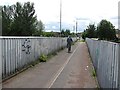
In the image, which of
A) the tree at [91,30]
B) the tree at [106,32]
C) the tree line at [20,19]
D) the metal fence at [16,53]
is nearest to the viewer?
the metal fence at [16,53]

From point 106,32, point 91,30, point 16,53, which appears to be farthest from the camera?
point 91,30

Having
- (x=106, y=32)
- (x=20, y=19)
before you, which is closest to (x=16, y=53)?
(x=106, y=32)

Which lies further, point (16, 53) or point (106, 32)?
point (106, 32)

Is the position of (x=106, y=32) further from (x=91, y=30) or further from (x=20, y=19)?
(x=91, y=30)

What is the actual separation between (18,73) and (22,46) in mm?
2144

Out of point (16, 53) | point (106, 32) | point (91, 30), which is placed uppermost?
point (91, 30)

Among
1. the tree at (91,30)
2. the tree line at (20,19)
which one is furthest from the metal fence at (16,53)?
the tree at (91,30)

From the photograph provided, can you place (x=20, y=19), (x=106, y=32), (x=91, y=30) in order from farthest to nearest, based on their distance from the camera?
(x=91, y=30)
(x=20, y=19)
(x=106, y=32)

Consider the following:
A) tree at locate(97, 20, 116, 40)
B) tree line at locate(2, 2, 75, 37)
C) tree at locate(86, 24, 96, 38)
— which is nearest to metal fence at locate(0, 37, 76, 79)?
tree at locate(97, 20, 116, 40)

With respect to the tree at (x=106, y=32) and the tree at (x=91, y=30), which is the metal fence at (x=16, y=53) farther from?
the tree at (x=91, y=30)

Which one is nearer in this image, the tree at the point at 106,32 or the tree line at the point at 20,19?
the tree at the point at 106,32

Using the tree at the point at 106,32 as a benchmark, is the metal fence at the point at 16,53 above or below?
below

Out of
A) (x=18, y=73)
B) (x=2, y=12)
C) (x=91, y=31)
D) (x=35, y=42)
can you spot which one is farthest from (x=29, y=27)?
(x=18, y=73)

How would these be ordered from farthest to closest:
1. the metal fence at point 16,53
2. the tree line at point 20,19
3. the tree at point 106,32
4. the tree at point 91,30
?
the tree at point 91,30, the tree line at point 20,19, the tree at point 106,32, the metal fence at point 16,53
